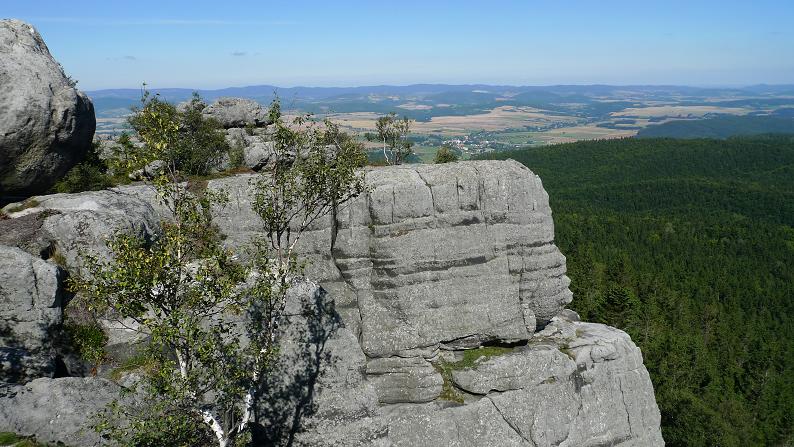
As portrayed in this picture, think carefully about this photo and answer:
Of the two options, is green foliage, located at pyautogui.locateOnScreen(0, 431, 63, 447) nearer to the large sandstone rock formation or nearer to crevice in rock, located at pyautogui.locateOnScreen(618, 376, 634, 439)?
the large sandstone rock formation

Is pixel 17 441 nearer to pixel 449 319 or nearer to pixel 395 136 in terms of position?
pixel 449 319

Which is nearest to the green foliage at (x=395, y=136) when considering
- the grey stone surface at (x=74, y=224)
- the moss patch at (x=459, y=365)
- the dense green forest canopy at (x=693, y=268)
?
the moss patch at (x=459, y=365)

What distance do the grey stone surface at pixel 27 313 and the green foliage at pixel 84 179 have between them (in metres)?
10.5

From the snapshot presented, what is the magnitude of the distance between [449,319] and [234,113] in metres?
37.7

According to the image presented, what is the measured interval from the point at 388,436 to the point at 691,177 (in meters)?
175

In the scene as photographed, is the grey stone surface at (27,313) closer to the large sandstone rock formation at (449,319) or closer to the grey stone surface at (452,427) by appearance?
the large sandstone rock formation at (449,319)

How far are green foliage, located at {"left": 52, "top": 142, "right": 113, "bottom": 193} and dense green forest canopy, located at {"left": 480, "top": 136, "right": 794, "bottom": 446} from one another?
1895 inches

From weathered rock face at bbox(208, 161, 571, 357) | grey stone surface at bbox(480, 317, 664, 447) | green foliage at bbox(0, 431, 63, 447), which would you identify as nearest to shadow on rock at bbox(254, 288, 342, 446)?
weathered rock face at bbox(208, 161, 571, 357)

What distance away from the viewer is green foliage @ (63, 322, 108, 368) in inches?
925

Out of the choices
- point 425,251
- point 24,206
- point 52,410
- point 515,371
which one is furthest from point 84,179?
point 515,371

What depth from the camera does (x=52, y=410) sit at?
63.7 ft

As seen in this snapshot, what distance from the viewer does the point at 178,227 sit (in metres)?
15.1

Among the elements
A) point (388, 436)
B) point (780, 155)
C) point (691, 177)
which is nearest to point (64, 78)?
point (388, 436)

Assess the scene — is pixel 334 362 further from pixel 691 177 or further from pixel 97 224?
pixel 691 177
